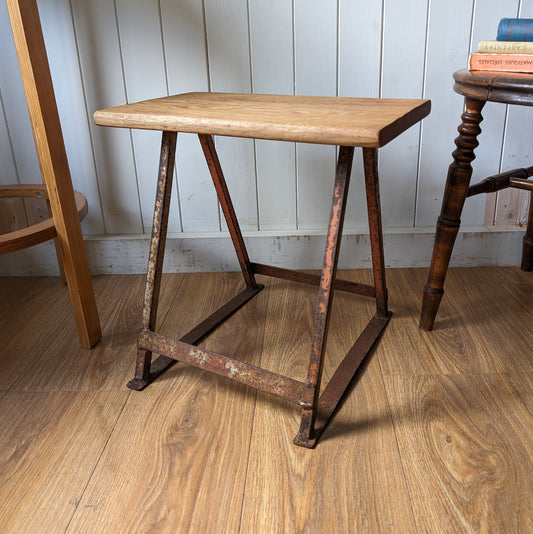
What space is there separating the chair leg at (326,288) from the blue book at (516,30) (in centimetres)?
46

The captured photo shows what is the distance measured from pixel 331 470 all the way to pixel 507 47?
0.83 m

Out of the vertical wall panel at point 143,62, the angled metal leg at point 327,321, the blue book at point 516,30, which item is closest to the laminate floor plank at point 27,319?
the vertical wall panel at point 143,62

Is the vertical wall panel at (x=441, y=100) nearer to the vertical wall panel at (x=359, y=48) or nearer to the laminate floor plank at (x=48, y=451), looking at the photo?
the vertical wall panel at (x=359, y=48)

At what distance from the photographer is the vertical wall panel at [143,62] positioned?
1.38 metres

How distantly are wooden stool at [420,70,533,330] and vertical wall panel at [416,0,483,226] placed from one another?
29 centimetres

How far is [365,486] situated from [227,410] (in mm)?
305

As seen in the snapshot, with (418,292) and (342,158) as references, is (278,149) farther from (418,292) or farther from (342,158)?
(342,158)

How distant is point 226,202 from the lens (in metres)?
1.31

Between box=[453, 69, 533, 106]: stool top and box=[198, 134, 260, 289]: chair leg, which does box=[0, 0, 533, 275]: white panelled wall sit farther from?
box=[453, 69, 533, 106]: stool top

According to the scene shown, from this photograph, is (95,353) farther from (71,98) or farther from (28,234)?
(71,98)

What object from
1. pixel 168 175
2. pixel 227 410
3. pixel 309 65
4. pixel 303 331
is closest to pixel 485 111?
pixel 309 65

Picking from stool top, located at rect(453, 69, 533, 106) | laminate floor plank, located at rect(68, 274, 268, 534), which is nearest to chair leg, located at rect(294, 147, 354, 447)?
laminate floor plank, located at rect(68, 274, 268, 534)

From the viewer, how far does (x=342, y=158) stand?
849mm

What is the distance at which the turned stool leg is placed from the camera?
105cm
